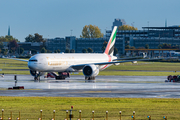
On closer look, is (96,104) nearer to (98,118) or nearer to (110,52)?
(98,118)

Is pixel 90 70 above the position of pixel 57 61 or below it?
below

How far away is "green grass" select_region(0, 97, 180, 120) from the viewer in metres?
23.2

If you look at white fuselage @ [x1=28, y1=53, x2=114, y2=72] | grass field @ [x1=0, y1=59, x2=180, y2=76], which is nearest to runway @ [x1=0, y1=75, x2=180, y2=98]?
white fuselage @ [x1=28, y1=53, x2=114, y2=72]

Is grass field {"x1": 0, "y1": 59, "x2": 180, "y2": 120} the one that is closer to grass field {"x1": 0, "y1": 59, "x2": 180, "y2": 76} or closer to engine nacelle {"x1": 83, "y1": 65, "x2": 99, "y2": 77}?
engine nacelle {"x1": 83, "y1": 65, "x2": 99, "y2": 77}

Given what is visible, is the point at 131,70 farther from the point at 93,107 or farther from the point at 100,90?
the point at 93,107

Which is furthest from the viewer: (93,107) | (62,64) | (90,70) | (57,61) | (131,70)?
(131,70)

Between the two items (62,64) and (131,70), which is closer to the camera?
(62,64)

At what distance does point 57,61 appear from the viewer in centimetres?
5938

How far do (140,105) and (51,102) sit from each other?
7.35m

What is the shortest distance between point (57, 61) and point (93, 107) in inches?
1302

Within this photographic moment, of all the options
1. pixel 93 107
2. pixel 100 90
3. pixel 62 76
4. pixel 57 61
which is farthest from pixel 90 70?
pixel 93 107

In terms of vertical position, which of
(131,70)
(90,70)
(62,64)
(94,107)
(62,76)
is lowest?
(94,107)

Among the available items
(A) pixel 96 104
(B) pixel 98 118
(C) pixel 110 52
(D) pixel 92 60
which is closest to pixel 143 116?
(B) pixel 98 118

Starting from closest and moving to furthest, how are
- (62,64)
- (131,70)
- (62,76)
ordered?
(62,76) → (62,64) → (131,70)
